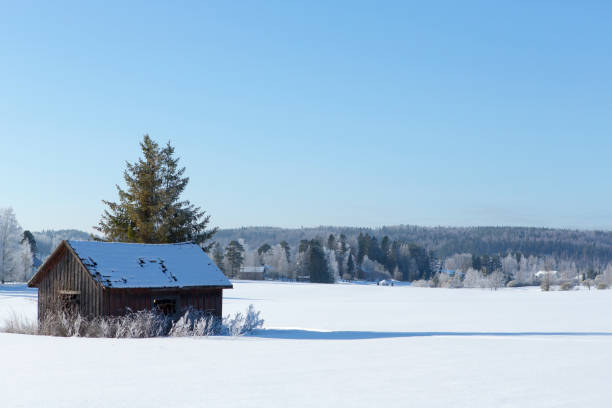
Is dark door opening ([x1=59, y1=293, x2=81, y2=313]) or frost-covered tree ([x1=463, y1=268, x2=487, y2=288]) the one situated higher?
dark door opening ([x1=59, y1=293, x2=81, y2=313])

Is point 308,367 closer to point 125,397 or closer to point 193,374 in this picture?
point 193,374

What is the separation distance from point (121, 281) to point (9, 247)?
55.3 m

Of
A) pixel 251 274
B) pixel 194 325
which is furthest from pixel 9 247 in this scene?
pixel 251 274

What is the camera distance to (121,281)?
2562 centimetres

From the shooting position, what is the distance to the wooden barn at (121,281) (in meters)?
25.5

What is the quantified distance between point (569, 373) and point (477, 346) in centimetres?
629

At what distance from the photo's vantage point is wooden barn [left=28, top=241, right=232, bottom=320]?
83.6 ft

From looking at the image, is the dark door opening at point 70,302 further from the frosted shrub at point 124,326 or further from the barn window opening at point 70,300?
the frosted shrub at point 124,326

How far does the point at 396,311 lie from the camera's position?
47969 mm

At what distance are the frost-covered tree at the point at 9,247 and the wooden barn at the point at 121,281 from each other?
5133cm

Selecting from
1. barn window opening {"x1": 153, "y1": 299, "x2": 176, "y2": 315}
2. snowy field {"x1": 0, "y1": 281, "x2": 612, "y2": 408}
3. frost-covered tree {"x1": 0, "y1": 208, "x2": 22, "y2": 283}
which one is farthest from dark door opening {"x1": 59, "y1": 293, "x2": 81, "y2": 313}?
frost-covered tree {"x1": 0, "y1": 208, "x2": 22, "y2": 283}

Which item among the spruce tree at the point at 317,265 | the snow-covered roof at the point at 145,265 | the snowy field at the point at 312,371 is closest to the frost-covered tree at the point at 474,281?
the spruce tree at the point at 317,265

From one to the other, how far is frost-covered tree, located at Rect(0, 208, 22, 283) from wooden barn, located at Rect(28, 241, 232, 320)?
5133cm

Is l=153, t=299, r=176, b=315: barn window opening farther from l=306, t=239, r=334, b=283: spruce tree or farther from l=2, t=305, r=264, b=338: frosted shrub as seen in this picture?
l=306, t=239, r=334, b=283: spruce tree
